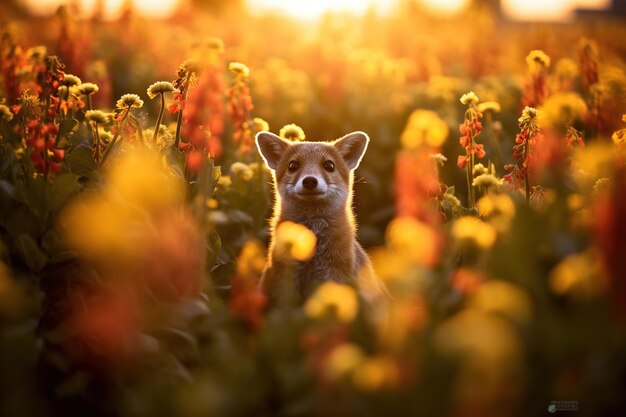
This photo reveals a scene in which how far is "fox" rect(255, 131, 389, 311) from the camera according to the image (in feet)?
15.8

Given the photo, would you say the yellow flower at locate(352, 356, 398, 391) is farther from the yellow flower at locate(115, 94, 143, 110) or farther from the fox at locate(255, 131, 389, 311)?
the yellow flower at locate(115, 94, 143, 110)

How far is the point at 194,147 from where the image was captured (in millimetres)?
4645

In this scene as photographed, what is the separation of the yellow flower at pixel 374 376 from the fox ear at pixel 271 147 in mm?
3634

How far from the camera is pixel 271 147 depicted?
232 inches

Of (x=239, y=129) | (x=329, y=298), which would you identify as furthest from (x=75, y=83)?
(x=329, y=298)

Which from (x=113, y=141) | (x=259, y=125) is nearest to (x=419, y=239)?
(x=113, y=141)

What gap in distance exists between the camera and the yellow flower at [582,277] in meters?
2.47

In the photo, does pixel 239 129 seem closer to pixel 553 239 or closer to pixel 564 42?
pixel 553 239

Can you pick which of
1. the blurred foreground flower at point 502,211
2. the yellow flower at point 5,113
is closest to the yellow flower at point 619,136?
the blurred foreground flower at point 502,211

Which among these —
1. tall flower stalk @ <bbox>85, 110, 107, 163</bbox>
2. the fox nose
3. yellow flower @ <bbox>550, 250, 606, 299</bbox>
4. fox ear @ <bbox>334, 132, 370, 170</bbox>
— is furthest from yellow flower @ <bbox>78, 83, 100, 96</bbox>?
yellow flower @ <bbox>550, 250, 606, 299</bbox>

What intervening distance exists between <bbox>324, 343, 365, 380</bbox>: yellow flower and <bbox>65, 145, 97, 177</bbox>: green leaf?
2.36 metres

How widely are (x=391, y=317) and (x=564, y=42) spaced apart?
656 inches

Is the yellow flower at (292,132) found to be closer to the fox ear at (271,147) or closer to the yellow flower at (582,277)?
the fox ear at (271,147)

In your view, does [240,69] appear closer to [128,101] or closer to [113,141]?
[128,101]
